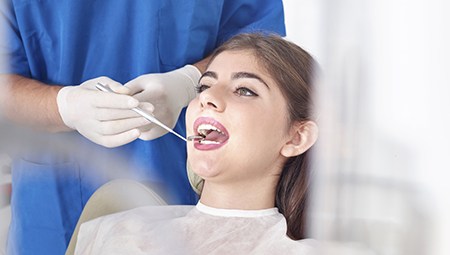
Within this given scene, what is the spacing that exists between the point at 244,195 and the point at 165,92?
191 millimetres

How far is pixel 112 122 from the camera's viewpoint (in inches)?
37.0

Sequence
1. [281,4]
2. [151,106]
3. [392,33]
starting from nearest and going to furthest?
1. [392,33]
2. [151,106]
3. [281,4]

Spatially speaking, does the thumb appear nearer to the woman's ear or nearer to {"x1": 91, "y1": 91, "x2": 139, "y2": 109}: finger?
{"x1": 91, "y1": 91, "x2": 139, "y2": 109}: finger

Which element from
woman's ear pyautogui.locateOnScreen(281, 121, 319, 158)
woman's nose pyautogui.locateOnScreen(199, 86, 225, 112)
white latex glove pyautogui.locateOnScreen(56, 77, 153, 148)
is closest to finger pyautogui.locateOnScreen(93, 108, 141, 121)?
white latex glove pyautogui.locateOnScreen(56, 77, 153, 148)

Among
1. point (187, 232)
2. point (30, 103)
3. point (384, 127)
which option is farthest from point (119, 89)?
point (384, 127)

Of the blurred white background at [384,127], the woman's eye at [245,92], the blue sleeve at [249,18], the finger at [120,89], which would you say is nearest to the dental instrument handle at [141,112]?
the finger at [120,89]

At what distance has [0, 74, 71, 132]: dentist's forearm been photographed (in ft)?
2.98

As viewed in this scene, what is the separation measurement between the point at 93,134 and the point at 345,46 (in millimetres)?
507

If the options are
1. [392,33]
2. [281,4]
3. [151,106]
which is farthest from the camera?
[281,4]

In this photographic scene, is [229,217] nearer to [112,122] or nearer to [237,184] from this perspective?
[237,184]

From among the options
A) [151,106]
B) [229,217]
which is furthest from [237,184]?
[151,106]

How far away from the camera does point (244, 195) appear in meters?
0.98

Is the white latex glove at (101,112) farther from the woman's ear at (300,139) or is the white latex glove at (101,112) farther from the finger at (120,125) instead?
the woman's ear at (300,139)

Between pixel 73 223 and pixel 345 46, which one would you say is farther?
pixel 73 223
